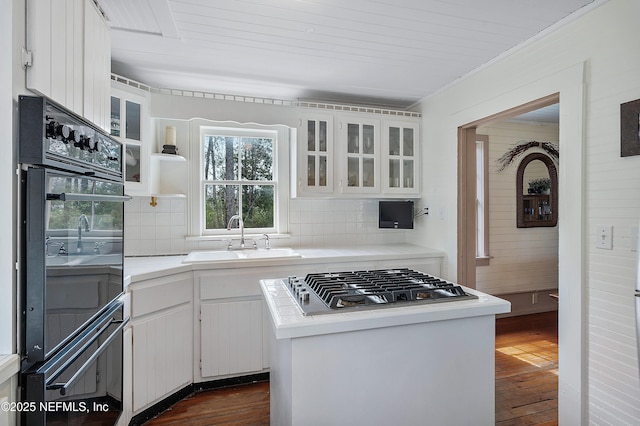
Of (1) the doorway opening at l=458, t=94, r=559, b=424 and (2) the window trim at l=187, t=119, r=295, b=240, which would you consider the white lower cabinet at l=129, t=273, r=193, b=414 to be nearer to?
(2) the window trim at l=187, t=119, r=295, b=240

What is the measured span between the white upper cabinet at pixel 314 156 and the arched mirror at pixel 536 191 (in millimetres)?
2405

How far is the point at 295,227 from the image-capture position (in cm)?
325

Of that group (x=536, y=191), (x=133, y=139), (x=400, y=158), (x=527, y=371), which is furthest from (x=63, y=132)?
(x=536, y=191)

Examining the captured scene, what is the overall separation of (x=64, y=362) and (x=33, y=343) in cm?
16

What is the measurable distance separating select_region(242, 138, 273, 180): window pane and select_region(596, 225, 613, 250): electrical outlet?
2.50 m

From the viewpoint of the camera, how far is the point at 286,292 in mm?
1597

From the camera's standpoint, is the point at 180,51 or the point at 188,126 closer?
the point at 180,51

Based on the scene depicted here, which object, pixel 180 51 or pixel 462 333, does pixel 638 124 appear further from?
pixel 180 51

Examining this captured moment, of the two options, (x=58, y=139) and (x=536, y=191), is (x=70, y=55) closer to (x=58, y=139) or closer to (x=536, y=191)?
(x=58, y=139)

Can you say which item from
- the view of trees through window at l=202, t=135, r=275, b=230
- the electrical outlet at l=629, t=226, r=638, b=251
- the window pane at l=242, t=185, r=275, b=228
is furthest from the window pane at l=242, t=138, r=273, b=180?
the electrical outlet at l=629, t=226, r=638, b=251

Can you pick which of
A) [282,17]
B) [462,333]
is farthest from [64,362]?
[282,17]

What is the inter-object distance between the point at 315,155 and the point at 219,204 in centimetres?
102

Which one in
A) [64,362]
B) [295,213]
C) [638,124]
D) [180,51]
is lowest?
[64,362]

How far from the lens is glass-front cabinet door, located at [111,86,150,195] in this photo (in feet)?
7.60
